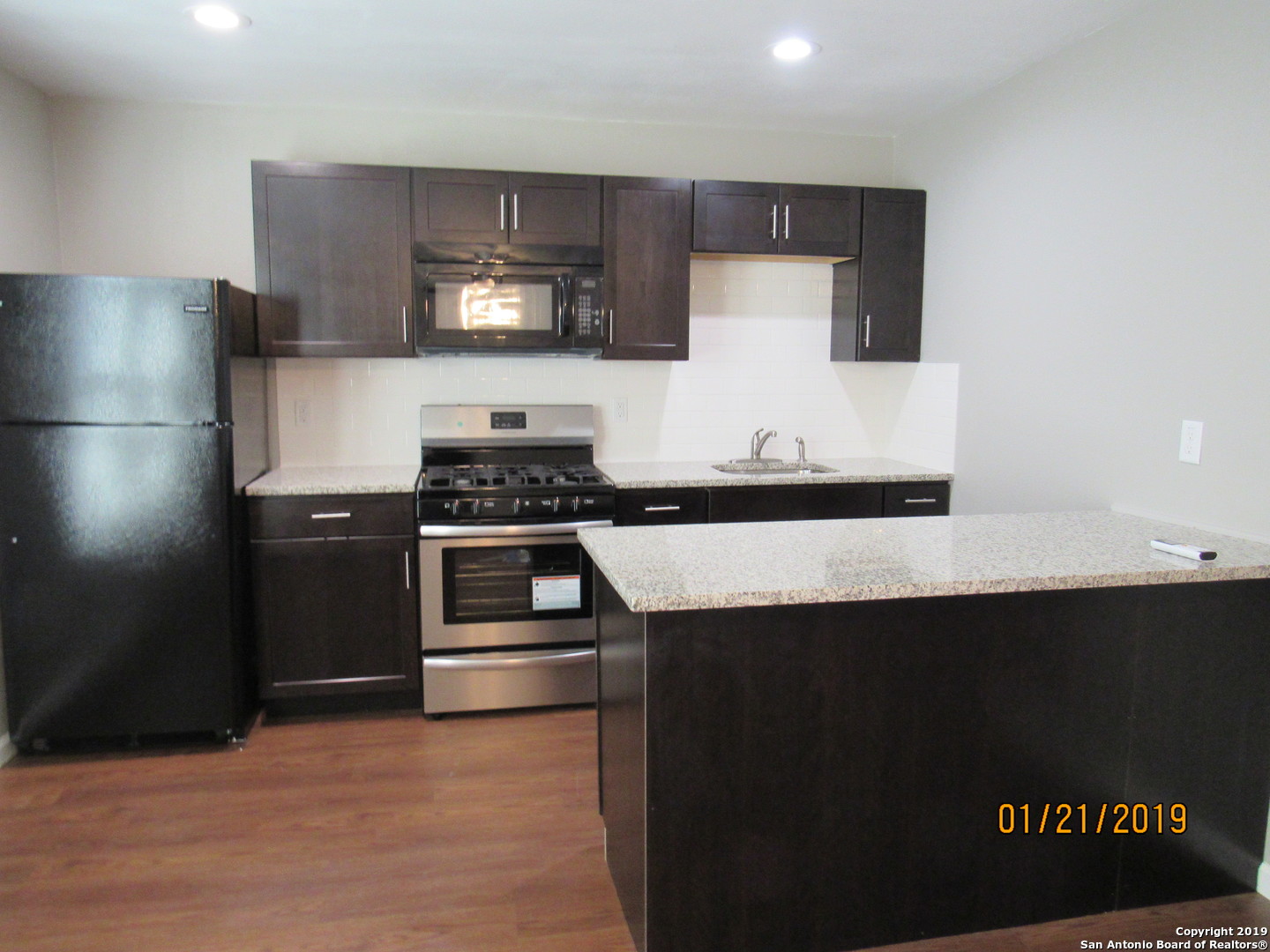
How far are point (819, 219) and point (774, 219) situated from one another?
0.21 meters

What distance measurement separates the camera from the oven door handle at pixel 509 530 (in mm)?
3248

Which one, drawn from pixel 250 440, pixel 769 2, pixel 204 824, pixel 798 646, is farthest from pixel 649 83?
pixel 204 824

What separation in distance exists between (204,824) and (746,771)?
69.4 inches

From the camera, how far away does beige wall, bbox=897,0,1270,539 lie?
2.27 m

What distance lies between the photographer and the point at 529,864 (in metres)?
2.34

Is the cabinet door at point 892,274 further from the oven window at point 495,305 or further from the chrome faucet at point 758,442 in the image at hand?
the oven window at point 495,305

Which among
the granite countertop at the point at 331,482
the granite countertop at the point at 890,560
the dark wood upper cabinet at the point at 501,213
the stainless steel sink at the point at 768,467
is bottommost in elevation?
the granite countertop at the point at 890,560

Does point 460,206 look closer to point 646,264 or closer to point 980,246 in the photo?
point 646,264

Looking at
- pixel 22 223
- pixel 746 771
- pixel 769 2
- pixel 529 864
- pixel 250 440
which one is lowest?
pixel 529 864

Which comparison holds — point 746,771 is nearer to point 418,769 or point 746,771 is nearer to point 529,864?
point 529,864

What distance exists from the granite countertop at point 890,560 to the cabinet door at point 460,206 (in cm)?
176

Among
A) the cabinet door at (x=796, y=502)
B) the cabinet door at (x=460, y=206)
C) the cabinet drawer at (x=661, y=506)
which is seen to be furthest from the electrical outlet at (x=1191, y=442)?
the cabinet door at (x=460, y=206)

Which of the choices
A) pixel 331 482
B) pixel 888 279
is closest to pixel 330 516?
pixel 331 482

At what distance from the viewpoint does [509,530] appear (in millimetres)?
3279
